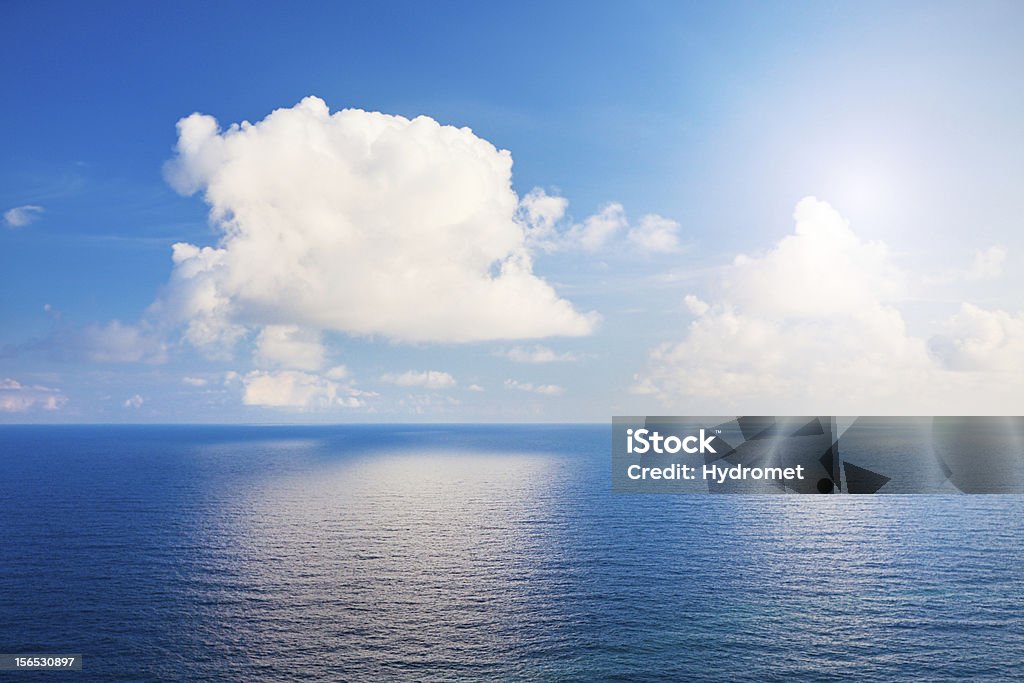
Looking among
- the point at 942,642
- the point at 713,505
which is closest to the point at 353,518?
the point at 713,505

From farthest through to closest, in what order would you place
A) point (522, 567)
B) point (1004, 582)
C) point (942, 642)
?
point (522, 567), point (1004, 582), point (942, 642)

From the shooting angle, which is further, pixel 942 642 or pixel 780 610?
pixel 780 610

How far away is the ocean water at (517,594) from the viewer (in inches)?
2886

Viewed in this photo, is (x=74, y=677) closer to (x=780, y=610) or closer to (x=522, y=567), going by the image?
(x=522, y=567)

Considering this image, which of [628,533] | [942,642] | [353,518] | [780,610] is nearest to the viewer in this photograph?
[942,642]

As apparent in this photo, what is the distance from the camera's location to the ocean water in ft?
241

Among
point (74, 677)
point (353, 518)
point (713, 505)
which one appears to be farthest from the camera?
point (713, 505)

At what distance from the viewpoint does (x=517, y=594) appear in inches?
3661

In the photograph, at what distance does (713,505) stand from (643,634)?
90.6m

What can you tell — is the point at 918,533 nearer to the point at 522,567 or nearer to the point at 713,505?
the point at 713,505

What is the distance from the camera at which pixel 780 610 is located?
87.6 metres

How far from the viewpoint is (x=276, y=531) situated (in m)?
132

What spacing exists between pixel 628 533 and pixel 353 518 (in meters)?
64.7

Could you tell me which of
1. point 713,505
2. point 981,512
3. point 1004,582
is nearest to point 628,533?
point 713,505
